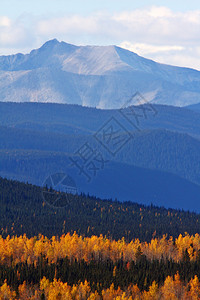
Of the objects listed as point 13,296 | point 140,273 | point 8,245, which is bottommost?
point 13,296

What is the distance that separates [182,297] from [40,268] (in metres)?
32.6

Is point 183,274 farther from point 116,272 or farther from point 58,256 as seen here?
point 58,256

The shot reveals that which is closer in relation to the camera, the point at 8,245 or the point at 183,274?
the point at 183,274

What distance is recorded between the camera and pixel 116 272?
397 feet

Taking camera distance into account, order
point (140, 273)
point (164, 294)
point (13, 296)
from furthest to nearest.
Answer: point (140, 273)
point (164, 294)
point (13, 296)

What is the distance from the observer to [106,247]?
16225 centimetres

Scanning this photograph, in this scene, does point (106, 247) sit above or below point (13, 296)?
above

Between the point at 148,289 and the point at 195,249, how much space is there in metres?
59.8

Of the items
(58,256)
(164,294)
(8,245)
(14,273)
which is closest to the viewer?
(164,294)

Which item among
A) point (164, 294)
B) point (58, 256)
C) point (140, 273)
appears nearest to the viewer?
point (164, 294)

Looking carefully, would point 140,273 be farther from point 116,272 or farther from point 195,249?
point 195,249

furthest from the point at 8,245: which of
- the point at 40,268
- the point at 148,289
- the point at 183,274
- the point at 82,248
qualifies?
the point at 148,289

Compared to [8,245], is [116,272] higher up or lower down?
lower down

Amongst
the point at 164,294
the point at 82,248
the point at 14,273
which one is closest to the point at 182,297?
the point at 164,294
